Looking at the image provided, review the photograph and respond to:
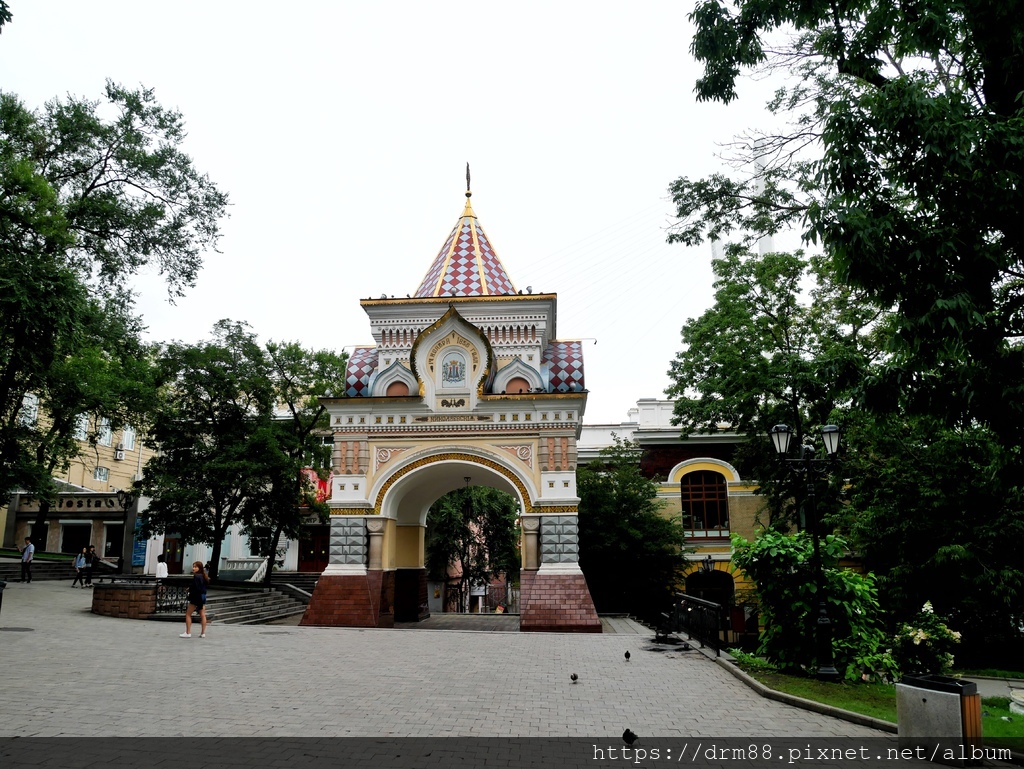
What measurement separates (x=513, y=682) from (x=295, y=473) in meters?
15.7

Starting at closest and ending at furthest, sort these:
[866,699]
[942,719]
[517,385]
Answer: [942,719], [866,699], [517,385]

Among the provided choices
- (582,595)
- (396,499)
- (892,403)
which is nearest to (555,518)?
(582,595)

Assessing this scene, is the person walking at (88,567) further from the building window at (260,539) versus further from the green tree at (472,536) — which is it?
the green tree at (472,536)

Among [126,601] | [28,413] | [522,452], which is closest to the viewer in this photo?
[126,601]

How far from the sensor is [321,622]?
17.0 metres

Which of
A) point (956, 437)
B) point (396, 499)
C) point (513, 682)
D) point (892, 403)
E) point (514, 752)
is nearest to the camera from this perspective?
point (514, 752)

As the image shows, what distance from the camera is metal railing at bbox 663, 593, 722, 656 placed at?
12.1m

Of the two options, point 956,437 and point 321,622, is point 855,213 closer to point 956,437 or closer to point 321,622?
point 956,437

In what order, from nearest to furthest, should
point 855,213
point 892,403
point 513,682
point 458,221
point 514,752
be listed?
point 514,752
point 855,213
point 892,403
point 513,682
point 458,221

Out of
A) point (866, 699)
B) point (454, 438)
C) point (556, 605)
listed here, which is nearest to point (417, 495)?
point (454, 438)

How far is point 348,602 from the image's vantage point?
17.2 meters

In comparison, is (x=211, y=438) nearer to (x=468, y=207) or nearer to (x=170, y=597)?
(x=170, y=597)

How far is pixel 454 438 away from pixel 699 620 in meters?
7.47

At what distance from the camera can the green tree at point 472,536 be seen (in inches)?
1104
